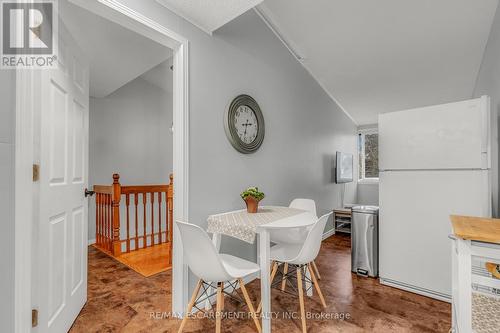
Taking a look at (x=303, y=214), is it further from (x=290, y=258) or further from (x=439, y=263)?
(x=439, y=263)

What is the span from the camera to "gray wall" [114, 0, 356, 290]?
6.54 feet

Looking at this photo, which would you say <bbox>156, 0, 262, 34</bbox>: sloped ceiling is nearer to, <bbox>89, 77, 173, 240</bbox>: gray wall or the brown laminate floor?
the brown laminate floor

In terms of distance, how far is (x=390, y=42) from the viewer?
2.91 metres

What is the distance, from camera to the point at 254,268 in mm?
1601

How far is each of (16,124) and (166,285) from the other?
196cm

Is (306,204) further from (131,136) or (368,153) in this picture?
(368,153)

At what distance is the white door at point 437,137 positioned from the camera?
6.38 feet

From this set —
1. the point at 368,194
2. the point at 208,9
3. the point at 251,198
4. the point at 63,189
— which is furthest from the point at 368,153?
the point at 63,189

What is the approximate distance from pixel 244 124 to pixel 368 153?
5.25 meters

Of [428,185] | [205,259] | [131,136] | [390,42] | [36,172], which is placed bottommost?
[205,259]

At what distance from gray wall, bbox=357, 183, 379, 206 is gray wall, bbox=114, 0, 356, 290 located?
89.2 inches

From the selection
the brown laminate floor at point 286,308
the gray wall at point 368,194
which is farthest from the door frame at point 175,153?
the gray wall at point 368,194

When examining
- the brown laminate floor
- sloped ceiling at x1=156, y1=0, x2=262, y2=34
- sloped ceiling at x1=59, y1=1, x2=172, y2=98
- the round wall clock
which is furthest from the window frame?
sloped ceiling at x1=156, y1=0, x2=262, y2=34

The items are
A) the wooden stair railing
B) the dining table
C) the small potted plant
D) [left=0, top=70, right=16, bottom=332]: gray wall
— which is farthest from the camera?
the wooden stair railing
